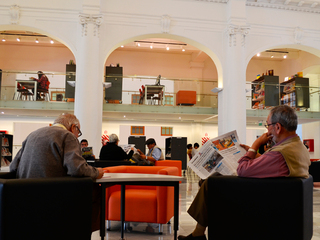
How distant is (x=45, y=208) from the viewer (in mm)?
2020

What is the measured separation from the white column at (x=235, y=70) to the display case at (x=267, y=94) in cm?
249

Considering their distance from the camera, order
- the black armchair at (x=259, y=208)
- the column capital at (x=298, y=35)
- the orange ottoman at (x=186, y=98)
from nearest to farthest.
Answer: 1. the black armchair at (x=259, y=208)
2. the column capital at (x=298, y=35)
3. the orange ottoman at (x=186, y=98)

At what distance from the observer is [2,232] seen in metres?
1.90

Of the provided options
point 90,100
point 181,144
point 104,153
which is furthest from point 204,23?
point 104,153

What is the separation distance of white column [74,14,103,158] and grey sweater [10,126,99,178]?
22.7 ft

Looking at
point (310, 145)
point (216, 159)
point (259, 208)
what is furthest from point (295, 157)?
point (310, 145)

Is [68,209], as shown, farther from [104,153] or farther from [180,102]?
[180,102]

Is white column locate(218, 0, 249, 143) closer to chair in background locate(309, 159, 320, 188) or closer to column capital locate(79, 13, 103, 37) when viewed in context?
chair in background locate(309, 159, 320, 188)

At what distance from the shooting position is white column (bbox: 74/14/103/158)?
922cm

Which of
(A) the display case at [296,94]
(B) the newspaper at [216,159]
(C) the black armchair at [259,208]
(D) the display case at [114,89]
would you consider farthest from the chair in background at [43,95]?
(C) the black armchair at [259,208]

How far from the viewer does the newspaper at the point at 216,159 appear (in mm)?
2688

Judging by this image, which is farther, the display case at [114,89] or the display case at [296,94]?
the display case at [296,94]

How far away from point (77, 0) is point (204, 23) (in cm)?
421

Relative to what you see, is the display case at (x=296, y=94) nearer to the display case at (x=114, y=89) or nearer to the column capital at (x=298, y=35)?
the column capital at (x=298, y=35)
